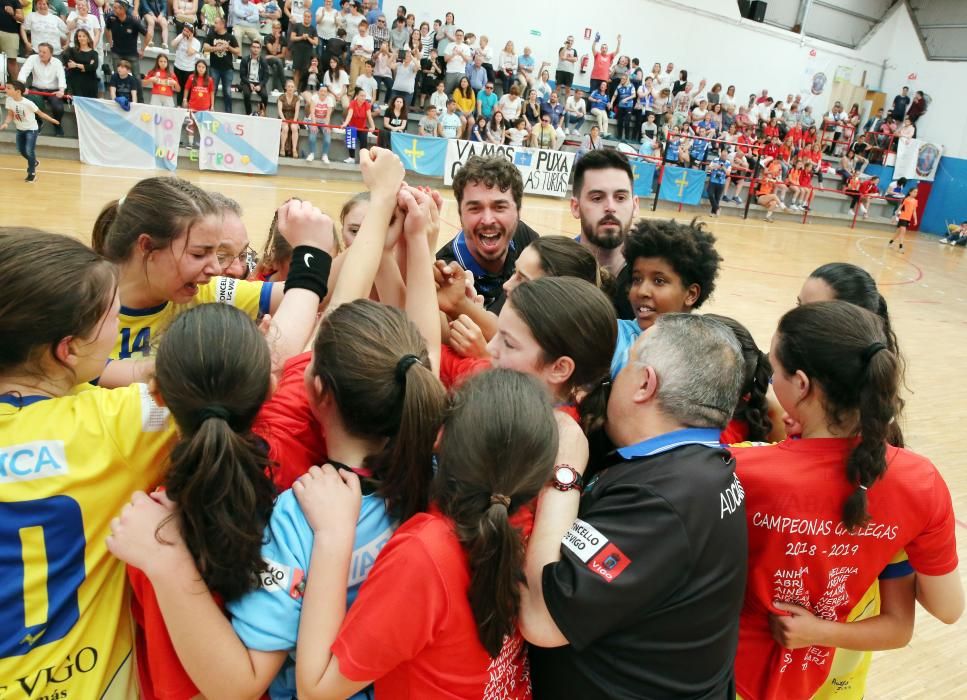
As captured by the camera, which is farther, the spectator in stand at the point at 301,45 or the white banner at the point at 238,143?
the spectator in stand at the point at 301,45

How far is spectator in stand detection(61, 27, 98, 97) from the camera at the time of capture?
12867mm

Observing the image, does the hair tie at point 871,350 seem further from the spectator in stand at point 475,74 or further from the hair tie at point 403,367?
the spectator in stand at point 475,74

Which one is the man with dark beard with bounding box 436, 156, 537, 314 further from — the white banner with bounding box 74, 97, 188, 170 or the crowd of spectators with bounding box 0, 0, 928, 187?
the crowd of spectators with bounding box 0, 0, 928, 187

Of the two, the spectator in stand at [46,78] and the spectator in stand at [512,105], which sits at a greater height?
the spectator in stand at [512,105]

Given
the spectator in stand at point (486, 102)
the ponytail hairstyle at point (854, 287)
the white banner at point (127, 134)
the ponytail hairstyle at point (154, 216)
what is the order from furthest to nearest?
the spectator in stand at point (486, 102) < the white banner at point (127, 134) < the ponytail hairstyle at point (854, 287) < the ponytail hairstyle at point (154, 216)

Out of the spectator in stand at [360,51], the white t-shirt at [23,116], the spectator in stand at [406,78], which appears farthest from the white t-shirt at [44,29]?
the spectator in stand at [406,78]

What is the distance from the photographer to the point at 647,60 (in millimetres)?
24797

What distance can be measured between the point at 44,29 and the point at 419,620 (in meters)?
16.0

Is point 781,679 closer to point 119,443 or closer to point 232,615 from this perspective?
point 232,615

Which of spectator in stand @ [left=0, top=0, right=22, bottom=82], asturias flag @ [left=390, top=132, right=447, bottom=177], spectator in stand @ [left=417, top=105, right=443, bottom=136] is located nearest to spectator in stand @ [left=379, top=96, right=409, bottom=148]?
asturias flag @ [left=390, top=132, right=447, bottom=177]

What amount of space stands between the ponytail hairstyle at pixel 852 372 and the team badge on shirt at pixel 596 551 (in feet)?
2.18

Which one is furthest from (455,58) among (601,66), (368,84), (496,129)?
(601,66)

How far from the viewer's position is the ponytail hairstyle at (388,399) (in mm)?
1348

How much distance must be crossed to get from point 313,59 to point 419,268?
1620 cm
